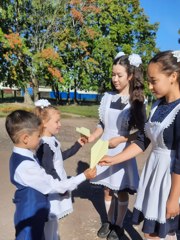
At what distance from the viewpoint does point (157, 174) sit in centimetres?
246

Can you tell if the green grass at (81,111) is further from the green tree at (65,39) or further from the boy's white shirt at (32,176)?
the boy's white shirt at (32,176)

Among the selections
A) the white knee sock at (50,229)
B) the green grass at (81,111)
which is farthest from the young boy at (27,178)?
the green grass at (81,111)

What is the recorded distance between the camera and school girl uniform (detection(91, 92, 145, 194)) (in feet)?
11.4

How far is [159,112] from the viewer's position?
2.50m

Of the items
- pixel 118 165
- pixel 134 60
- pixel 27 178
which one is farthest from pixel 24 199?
pixel 134 60

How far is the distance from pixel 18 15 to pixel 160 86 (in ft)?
78.1

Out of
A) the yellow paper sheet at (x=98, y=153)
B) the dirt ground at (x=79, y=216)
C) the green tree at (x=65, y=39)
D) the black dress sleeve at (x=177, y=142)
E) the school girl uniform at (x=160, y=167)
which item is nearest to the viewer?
the black dress sleeve at (x=177, y=142)

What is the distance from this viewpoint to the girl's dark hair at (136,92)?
339cm

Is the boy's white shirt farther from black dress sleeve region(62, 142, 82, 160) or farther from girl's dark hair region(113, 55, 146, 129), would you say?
girl's dark hair region(113, 55, 146, 129)

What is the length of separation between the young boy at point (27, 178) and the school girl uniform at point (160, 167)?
0.67m

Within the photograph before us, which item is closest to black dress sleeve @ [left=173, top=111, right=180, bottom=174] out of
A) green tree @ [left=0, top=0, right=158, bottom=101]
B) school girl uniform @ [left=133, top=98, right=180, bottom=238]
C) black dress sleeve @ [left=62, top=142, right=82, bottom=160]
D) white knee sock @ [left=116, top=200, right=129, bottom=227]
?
school girl uniform @ [left=133, top=98, right=180, bottom=238]

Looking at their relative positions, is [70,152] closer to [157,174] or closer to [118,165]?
[118,165]

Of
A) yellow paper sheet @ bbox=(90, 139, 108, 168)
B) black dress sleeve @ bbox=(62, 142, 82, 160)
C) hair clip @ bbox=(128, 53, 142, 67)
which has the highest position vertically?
hair clip @ bbox=(128, 53, 142, 67)

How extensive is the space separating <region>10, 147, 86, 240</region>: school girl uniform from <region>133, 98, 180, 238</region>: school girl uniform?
518mm
